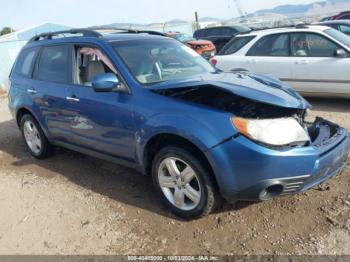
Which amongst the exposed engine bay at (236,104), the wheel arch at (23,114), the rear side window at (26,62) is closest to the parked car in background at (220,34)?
the rear side window at (26,62)

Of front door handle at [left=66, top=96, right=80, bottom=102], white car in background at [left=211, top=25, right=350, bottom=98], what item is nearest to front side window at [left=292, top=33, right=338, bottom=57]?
white car in background at [left=211, top=25, right=350, bottom=98]

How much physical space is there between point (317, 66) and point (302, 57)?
14.5 inches

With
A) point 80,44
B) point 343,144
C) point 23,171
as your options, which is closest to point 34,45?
point 80,44

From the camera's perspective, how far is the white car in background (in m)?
7.21

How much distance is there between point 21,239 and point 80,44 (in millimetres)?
2335

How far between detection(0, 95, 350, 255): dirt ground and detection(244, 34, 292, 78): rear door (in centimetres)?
372

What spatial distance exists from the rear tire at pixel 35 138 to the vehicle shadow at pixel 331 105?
487cm

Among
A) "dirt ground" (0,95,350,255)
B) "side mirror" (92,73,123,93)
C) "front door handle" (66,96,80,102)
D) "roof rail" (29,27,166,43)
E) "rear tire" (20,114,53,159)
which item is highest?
"roof rail" (29,27,166,43)

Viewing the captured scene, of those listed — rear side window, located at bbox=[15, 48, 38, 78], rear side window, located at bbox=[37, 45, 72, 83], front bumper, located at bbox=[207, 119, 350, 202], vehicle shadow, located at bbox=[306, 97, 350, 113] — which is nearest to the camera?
front bumper, located at bbox=[207, 119, 350, 202]

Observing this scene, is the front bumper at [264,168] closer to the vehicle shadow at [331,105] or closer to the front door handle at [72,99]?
the front door handle at [72,99]

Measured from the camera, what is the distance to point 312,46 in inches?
298

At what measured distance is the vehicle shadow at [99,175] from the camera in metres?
4.27

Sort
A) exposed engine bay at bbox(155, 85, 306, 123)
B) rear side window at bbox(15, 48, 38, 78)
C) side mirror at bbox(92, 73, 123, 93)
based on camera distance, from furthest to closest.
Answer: rear side window at bbox(15, 48, 38, 78), side mirror at bbox(92, 73, 123, 93), exposed engine bay at bbox(155, 85, 306, 123)

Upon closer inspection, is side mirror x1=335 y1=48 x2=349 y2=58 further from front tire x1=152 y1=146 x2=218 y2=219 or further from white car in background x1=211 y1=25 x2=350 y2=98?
front tire x1=152 y1=146 x2=218 y2=219
